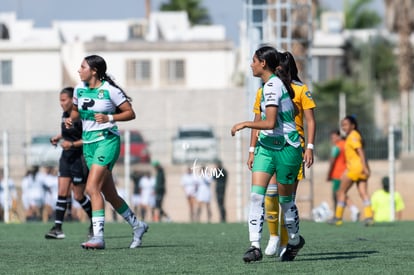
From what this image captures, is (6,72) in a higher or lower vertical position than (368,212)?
higher

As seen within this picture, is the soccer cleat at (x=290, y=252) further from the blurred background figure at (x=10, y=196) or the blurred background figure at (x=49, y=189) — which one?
the blurred background figure at (x=49, y=189)

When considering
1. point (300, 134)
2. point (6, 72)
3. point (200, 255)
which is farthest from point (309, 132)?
point (6, 72)

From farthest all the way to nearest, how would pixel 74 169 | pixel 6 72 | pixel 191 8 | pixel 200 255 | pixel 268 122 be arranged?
pixel 191 8 < pixel 6 72 < pixel 74 169 < pixel 200 255 < pixel 268 122

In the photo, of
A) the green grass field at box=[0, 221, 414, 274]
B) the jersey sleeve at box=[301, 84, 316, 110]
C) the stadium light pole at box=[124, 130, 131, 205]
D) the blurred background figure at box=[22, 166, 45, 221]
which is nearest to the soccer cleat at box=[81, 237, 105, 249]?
the green grass field at box=[0, 221, 414, 274]

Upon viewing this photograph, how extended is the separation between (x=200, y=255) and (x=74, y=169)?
135 inches

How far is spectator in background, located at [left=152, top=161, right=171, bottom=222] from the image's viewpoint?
28.0 meters

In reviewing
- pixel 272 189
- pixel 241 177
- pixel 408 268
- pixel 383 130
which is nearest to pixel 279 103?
pixel 272 189

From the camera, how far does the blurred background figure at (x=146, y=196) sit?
1123 inches

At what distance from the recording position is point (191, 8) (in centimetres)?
9369

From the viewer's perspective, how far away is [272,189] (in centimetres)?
1114

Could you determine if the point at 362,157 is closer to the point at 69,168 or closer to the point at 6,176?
the point at 69,168

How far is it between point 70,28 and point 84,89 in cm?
6418

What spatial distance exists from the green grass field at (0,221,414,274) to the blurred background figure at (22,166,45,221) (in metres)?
11.7

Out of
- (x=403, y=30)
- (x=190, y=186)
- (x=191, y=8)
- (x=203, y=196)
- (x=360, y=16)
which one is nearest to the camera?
(x=203, y=196)
